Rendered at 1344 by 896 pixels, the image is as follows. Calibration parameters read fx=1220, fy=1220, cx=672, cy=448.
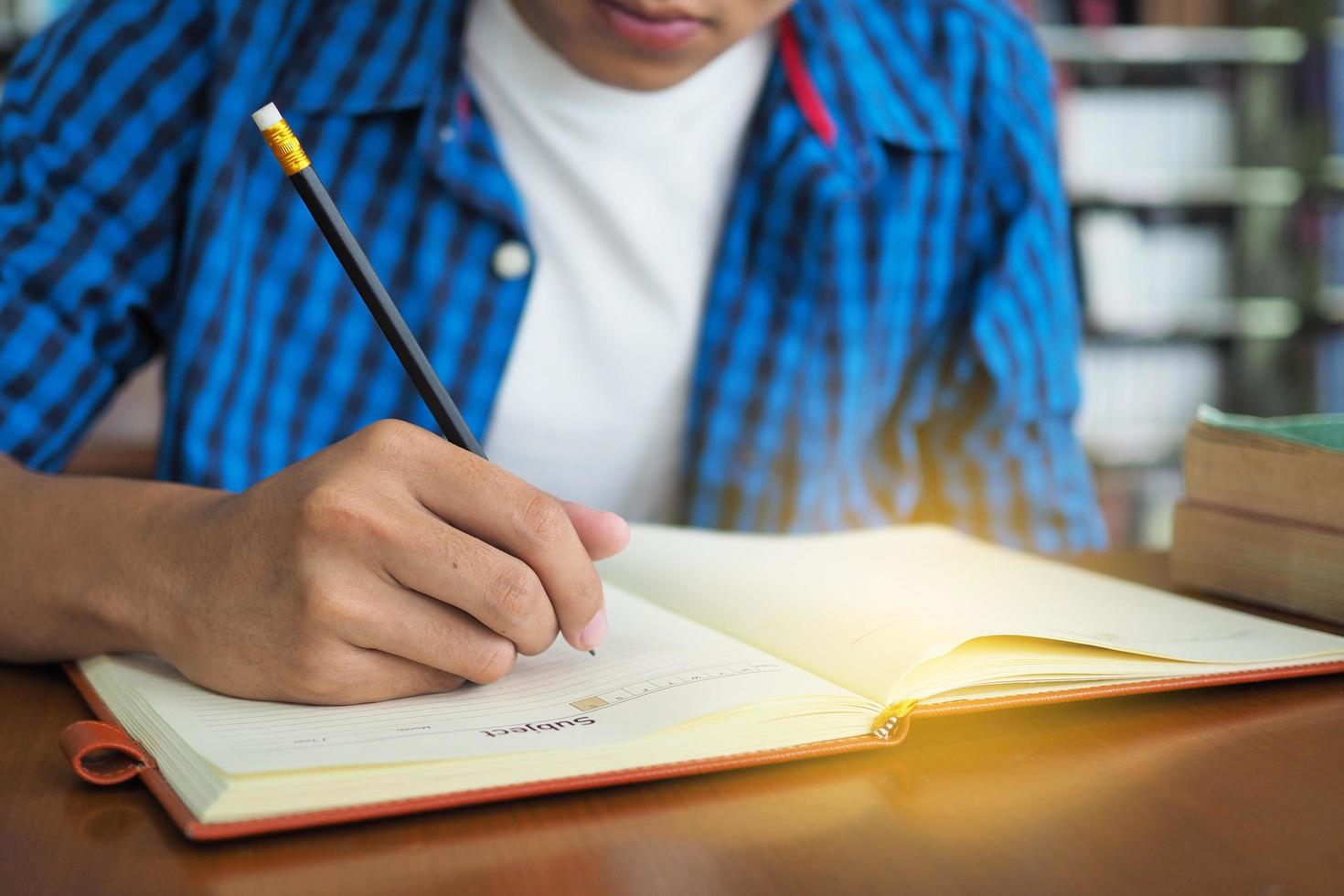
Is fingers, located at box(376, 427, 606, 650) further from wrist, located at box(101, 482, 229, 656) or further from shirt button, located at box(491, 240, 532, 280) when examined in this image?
shirt button, located at box(491, 240, 532, 280)

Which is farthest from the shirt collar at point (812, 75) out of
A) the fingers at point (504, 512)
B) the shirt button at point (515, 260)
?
the fingers at point (504, 512)

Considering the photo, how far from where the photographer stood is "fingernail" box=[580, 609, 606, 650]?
0.51 metres

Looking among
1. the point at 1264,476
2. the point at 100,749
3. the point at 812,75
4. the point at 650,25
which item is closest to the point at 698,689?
the point at 100,749

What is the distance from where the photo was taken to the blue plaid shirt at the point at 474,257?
3.06 ft

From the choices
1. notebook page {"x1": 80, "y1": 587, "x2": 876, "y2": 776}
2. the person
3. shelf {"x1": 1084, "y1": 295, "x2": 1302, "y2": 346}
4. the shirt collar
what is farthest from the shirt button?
shelf {"x1": 1084, "y1": 295, "x2": 1302, "y2": 346}

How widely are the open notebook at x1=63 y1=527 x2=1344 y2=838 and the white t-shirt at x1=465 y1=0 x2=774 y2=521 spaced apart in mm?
420

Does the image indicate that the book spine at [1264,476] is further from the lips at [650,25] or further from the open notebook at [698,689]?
the lips at [650,25]

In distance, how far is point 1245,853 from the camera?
15.0 inches

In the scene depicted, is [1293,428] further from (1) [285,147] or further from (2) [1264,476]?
(1) [285,147]

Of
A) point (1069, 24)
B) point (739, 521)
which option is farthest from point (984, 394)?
point (1069, 24)

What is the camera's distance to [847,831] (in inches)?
15.7

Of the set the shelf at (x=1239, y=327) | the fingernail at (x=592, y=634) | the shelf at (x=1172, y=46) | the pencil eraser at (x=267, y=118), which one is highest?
the shelf at (x=1172, y=46)

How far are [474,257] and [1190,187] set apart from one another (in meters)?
2.57

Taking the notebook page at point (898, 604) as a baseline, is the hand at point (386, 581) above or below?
above
